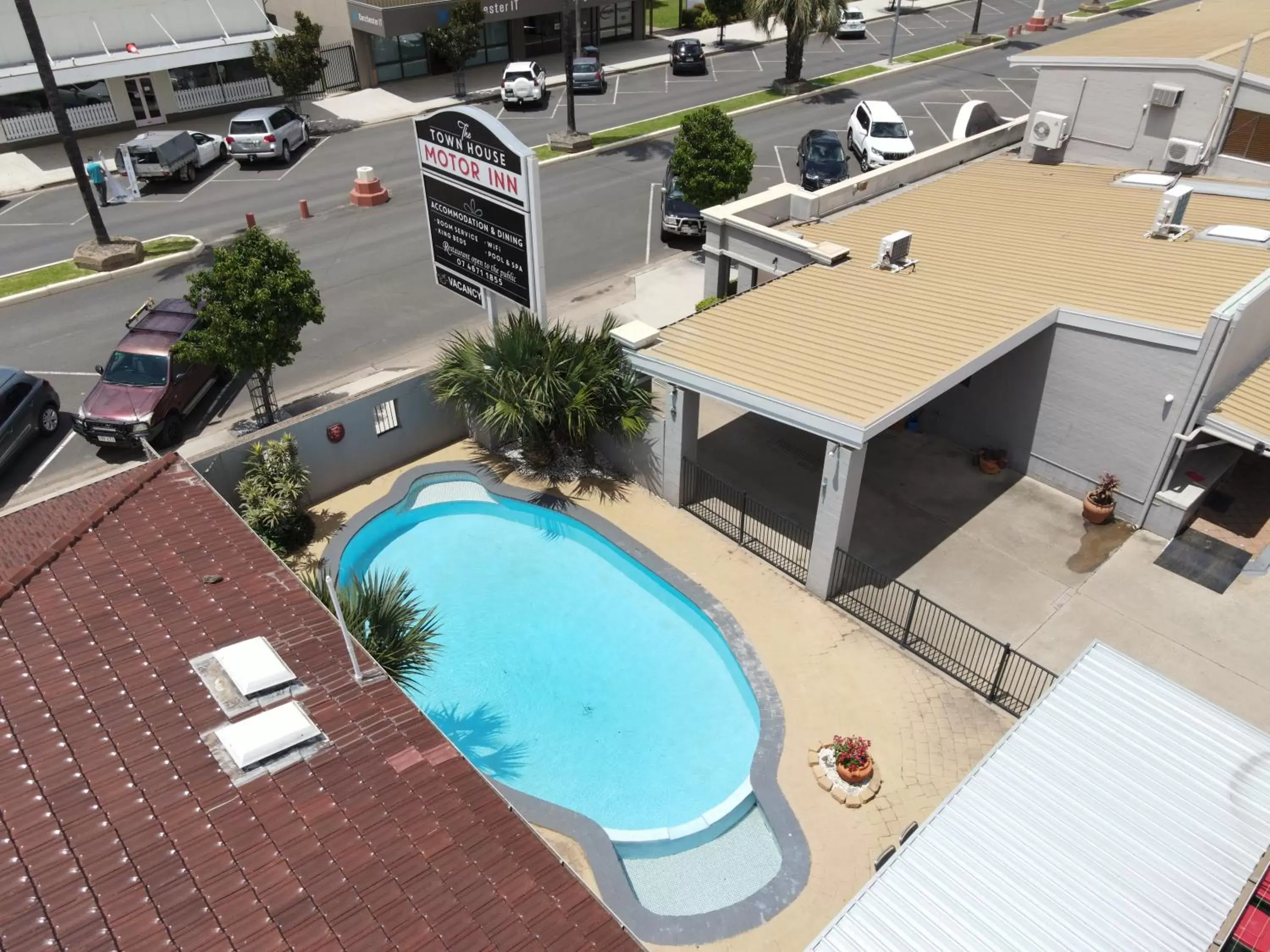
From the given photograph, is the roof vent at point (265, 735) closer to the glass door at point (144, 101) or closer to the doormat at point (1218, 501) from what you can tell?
the doormat at point (1218, 501)

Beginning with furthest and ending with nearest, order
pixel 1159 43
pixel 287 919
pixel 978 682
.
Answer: pixel 1159 43
pixel 978 682
pixel 287 919

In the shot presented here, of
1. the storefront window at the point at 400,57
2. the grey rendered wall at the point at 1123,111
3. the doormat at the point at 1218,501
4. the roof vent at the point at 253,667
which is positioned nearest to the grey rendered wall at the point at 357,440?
the roof vent at the point at 253,667

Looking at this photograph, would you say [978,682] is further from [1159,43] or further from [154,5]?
[154,5]

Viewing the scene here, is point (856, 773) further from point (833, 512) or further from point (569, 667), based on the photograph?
point (569, 667)

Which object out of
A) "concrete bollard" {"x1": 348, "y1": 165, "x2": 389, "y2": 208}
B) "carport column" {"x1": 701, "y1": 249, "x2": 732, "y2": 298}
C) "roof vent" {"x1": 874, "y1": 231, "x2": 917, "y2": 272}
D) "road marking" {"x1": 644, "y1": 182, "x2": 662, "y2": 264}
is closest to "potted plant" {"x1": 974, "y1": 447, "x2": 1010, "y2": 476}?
"roof vent" {"x1": 874, "y1": 231, "x2": 917, "y2": 272}

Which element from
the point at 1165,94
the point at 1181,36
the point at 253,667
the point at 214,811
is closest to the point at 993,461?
the point at 1165,94

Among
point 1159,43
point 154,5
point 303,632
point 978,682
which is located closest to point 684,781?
point 978,682

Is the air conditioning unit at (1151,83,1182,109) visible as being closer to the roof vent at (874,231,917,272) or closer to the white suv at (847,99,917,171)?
the roof vent at (874,231,917,272)
